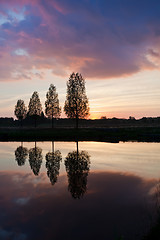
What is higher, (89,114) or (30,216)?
(89,114)

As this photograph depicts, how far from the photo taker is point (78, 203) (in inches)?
417

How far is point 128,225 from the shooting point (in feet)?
27.3

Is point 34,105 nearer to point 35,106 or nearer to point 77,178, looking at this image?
point 35,106

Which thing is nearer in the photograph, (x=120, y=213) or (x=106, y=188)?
(x=120, y=213)

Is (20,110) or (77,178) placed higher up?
(20,110)

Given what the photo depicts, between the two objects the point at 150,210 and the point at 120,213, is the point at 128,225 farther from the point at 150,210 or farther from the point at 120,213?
the point at 150,210

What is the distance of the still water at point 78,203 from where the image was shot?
26.2 feet

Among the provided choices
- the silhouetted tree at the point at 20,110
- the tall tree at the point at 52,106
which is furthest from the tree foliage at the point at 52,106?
the silhouetted tree at the point at 20,110

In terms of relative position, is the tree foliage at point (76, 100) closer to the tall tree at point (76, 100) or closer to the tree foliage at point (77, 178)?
the tall tree at point (76, 100)

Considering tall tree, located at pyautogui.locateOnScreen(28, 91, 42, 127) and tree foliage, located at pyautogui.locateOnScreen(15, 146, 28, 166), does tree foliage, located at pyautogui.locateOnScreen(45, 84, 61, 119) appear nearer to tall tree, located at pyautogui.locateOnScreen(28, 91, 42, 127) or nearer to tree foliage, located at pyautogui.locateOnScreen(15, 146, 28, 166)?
tall tree, located at pyautogui.locateOnScreen(28, 91, 42, 127)

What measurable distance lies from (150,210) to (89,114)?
175ft

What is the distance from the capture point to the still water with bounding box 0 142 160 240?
8.00 m

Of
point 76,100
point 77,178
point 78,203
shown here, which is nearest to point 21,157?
point 77,178

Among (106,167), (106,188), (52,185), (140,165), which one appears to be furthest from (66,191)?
(140,165)
